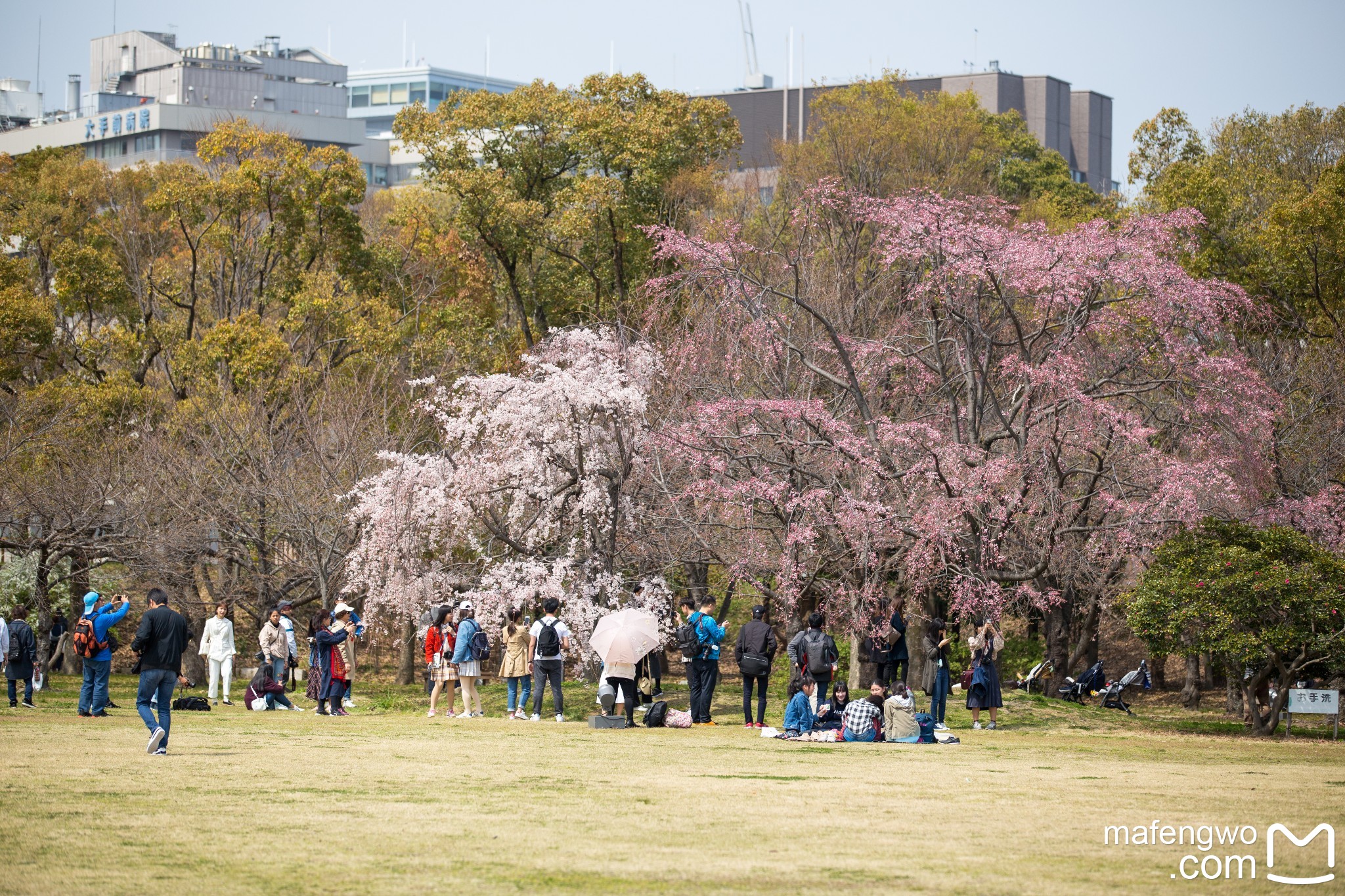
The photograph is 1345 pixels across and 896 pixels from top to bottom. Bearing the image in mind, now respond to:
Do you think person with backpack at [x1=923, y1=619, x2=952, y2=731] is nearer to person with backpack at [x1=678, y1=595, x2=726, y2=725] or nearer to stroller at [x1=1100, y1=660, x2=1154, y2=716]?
person with backpack at [x1=678, y1=595, x2=726, y2=725]

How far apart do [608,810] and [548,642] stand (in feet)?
27.2

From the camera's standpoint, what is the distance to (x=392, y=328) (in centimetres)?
3047

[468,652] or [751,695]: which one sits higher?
[468,652]

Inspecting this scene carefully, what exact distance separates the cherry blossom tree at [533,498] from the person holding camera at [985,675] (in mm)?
4851

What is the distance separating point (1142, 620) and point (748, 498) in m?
5.71

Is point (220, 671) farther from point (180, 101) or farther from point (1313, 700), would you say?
point (180, 101)

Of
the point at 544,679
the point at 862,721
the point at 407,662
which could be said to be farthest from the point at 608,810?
the point at 407,662

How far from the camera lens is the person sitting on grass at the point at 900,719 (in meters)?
15.1

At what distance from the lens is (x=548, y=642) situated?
1745cm

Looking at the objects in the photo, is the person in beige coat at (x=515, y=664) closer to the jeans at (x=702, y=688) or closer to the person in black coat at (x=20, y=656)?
the jeans at (x=702, y=688)

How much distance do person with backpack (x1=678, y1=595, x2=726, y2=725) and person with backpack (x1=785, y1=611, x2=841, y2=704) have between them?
1032 millimetres

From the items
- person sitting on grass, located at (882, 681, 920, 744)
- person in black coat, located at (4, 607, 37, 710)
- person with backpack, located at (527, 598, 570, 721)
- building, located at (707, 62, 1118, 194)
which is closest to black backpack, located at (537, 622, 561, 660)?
person with backpack, located at (527, 598, 570, 721)

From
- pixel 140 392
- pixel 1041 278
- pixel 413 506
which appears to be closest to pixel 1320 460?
pixel 1041 278

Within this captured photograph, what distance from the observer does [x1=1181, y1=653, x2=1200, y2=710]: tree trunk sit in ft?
85.2
